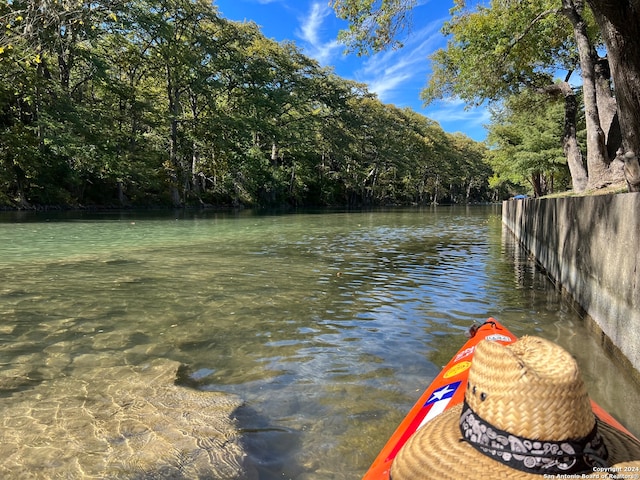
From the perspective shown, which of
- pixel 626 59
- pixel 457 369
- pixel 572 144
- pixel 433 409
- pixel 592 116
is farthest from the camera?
pixel 572 144

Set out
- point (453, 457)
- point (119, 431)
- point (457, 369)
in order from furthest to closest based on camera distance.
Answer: point (119, 431) → point (457, 369) → point (453, 457)

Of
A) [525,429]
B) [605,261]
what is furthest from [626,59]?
[525,429]

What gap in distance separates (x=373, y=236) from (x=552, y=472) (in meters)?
16.3

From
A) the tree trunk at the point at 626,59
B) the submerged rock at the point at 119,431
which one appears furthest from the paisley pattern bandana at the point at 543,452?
the tree trunk at the point at 626,59

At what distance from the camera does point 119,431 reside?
124 inches

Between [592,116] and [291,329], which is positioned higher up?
[592,116]

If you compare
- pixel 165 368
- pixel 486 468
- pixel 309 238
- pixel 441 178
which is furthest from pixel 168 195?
pixel 441 178

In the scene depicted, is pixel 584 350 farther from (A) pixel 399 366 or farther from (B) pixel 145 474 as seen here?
(B) pixel 145 474

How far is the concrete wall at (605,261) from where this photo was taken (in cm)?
421

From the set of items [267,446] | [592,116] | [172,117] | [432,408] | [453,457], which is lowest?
[267,446]

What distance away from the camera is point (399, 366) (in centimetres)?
434

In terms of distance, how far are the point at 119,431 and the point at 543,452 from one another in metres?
2.92

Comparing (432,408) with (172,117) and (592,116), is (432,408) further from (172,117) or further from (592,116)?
(172,117)

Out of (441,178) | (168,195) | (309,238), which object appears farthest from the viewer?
(441,178)
